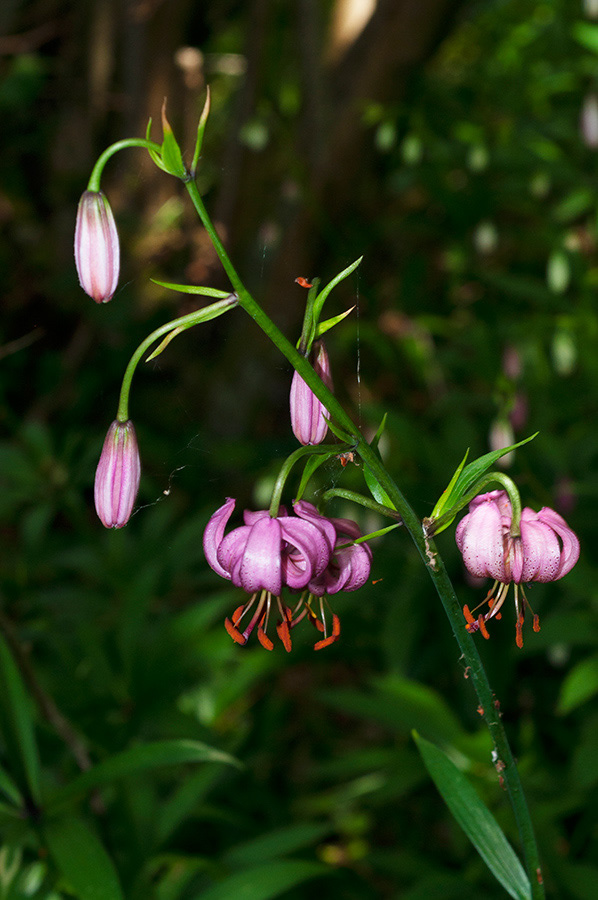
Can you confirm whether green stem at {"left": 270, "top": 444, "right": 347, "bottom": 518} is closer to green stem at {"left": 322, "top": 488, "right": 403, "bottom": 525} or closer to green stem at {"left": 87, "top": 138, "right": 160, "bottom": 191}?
green stem at {"left": 322, "top": 488, "right": 403, "bottom": 525}

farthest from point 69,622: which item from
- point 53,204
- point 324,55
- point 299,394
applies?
point 53,204

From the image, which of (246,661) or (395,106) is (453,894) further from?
(395,106)

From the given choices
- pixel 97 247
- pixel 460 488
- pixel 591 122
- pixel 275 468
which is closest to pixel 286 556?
pixel 460 488

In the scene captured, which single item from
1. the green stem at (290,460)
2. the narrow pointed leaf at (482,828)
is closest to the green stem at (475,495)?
the green stem at (290,460)

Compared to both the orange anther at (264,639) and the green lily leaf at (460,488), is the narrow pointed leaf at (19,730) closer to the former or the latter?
the orange anther at (264,639)

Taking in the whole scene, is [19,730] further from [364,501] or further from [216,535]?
[364,501]

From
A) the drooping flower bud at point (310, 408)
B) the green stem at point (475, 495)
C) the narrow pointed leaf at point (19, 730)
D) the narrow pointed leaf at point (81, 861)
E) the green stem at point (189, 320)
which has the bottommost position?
the narrow pointed leaf at point (81, 861)

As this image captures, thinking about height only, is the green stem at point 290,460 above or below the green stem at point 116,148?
below
